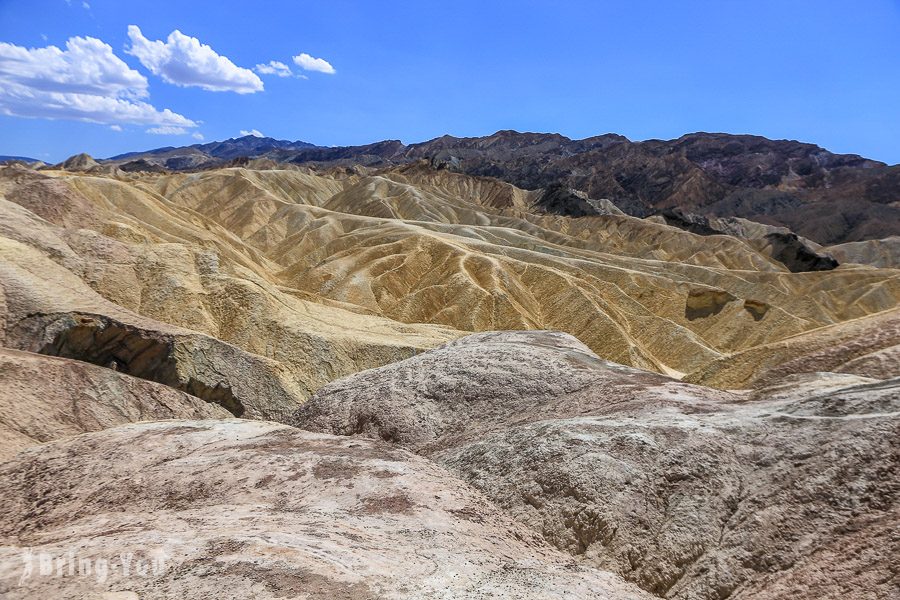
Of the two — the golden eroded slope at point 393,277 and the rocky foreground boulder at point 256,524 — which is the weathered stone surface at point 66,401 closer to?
the rocky foreground boulder at point 256,524

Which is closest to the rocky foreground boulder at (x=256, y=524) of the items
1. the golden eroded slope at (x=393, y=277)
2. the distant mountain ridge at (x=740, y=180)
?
→ the golden eroded slope at (x=393, y=277)

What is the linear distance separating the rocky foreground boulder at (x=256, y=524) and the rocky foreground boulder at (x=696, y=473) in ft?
2.83

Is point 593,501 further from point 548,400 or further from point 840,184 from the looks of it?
point 840,184

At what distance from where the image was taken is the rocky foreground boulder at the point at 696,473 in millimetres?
7473

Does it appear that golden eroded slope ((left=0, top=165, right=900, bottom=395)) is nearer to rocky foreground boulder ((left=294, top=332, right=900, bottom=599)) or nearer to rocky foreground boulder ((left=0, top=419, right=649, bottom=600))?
rocky foreground boulder ((left=294, top=332, right=900, bottom=599))

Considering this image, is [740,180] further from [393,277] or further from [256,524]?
[256,524]

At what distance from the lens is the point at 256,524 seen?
7.93m

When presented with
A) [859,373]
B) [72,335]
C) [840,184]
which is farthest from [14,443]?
[840,184]

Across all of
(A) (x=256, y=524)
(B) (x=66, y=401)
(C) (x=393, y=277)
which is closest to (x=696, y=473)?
(A) (x=256, y=524)

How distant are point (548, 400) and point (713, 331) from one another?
4927cm

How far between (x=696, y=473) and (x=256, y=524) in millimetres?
6819

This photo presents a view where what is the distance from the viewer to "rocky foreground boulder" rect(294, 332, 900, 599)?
24.5ft

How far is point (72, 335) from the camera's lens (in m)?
19.8

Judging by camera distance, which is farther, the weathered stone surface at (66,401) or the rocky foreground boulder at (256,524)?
the weathered stone surface at (66,401)
